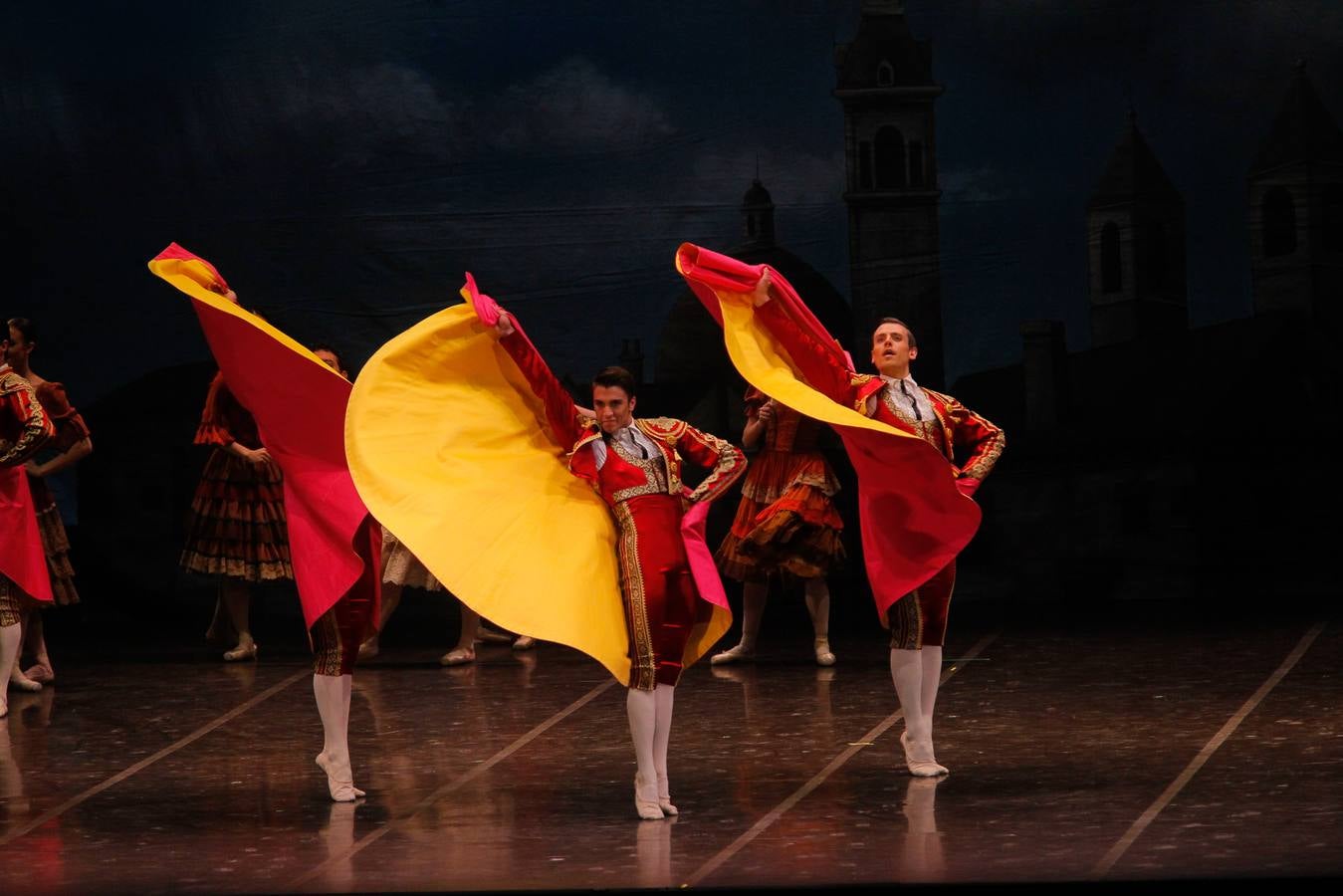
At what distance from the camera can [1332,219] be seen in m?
8.88

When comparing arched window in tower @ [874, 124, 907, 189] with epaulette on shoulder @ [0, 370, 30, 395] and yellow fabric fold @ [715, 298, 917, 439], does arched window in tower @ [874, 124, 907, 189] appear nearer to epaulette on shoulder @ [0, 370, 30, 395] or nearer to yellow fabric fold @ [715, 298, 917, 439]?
yellow fabric fold @ [715, 298, 917, 439]

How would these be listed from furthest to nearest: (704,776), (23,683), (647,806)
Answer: (23,683) → (704,776) → (647,806)

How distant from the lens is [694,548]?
488 cm

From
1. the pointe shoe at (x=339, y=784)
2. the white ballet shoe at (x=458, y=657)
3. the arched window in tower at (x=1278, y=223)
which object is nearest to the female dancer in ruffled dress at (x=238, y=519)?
the white ballet shoe at (x=458, y=657)

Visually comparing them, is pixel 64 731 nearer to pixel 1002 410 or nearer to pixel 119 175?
pixel 119 175

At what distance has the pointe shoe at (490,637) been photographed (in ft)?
26.6

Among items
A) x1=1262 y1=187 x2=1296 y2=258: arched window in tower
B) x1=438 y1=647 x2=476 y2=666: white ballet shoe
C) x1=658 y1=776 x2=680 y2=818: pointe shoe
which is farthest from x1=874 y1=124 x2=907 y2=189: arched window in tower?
x1=658 y1=776 x2=680 y2=818: pointe shoe

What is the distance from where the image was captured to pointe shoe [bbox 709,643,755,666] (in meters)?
7.27

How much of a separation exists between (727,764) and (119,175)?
16.5ft

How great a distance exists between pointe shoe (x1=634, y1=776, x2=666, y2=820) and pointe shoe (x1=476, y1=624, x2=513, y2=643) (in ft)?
11.0

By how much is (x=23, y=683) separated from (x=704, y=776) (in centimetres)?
289

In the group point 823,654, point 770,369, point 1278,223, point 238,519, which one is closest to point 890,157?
point 1278,223

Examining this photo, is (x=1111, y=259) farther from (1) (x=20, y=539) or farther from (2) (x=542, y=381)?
(1) (x=20, y=539)

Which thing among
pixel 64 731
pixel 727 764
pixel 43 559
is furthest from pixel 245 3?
pixel 727 764
